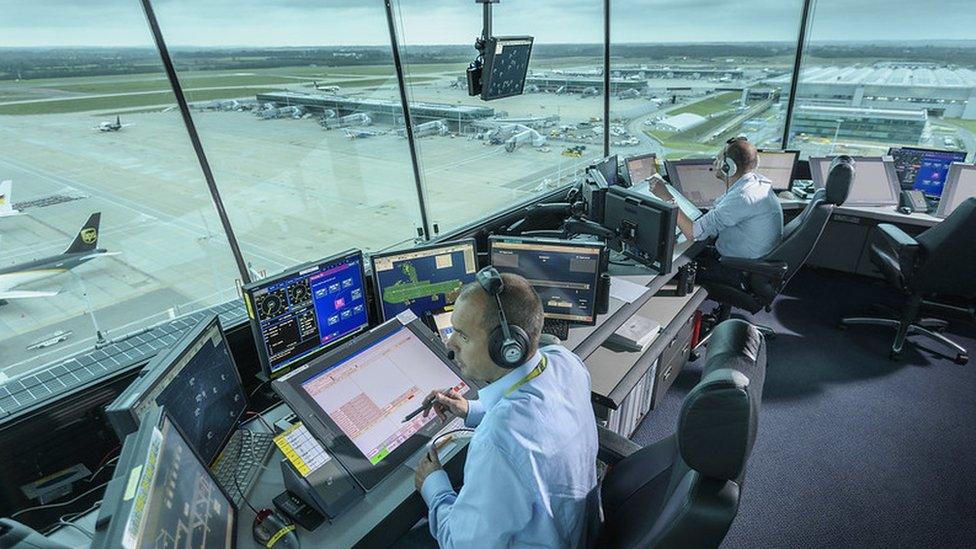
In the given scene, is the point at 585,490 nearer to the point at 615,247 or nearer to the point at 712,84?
the point at 615,247

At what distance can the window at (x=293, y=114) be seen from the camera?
7.47ft

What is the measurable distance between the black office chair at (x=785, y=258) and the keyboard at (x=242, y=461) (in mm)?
Result: 2898

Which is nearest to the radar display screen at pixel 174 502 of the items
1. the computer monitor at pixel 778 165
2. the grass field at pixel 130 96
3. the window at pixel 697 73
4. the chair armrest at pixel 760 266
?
the grass field at pixel 130 96

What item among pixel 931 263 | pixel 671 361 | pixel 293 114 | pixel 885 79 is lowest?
pixel 671 361

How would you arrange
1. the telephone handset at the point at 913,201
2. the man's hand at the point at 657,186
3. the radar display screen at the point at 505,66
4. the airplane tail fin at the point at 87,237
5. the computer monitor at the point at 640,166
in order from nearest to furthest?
the radar display screen at the point at 505,66 < the man's hand at the point at 657,186 < the airplane tail fin at the point at 87,237 < the telephone handset at the point at 913,201 < the computer monitor at the point at 640,166

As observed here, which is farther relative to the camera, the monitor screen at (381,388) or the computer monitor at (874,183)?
the computer monitor at (874,183)

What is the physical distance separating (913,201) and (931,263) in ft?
3.74

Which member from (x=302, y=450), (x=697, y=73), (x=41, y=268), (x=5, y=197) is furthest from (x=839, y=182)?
(x=41, y=268)

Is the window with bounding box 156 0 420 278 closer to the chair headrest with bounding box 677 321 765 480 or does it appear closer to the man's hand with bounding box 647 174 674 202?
the chair headrest with bounding box 677 321 765 480

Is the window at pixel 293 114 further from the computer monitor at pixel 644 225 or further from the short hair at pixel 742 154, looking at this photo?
the short hair at pixel 742 154

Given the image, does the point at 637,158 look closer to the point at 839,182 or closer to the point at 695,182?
the point at 695,182

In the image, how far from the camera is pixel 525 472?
1.09m

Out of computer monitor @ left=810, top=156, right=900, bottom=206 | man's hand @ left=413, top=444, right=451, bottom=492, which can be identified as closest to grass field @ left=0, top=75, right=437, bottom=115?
man's hand @ left=413, top=444, right=451, bottom=492

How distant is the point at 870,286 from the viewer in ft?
14.1
